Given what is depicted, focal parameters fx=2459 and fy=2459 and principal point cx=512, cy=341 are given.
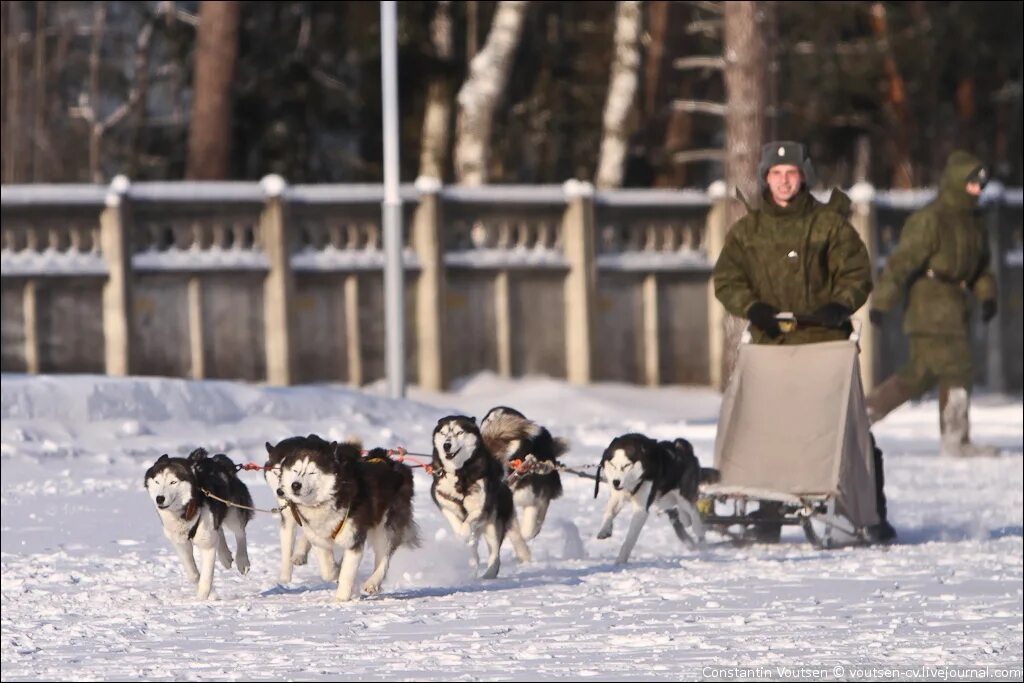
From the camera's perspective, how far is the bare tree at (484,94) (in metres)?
27.3

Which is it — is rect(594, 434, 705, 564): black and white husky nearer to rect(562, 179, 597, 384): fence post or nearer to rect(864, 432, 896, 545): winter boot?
rect(864, 432, 896, 545): winter boot

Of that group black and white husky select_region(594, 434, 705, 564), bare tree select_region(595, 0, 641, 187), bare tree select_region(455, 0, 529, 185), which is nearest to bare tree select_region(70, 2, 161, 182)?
bare tree select_region(595, 0, 641, 187)

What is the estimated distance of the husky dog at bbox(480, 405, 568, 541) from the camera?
1112 cm

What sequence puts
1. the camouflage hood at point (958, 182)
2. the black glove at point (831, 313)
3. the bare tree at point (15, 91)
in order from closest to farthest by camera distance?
the black glove at point (831, 313) < the camouflage hood at point (958, 182) < the bare tree at point (15, 91)

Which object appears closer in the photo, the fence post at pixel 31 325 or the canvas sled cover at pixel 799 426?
the canvas sled cover at pixel 799 426

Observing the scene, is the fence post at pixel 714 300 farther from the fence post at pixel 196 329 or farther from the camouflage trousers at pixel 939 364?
the camouflage trousers at pixel 939 364

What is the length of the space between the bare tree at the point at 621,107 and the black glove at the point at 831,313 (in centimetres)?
1897

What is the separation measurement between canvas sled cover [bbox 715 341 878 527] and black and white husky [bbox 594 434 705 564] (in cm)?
27

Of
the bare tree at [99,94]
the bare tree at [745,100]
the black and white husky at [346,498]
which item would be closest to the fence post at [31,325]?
the bare tree at [745,100]

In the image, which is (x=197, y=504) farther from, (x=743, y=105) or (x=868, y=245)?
(x=868, y=245)

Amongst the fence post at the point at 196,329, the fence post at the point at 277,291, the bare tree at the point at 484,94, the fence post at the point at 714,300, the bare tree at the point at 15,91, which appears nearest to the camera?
the fence post at the point at 196,329

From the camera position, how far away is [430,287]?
22.6 m

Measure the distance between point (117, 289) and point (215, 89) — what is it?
5.29m

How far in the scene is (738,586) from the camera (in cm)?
1081
